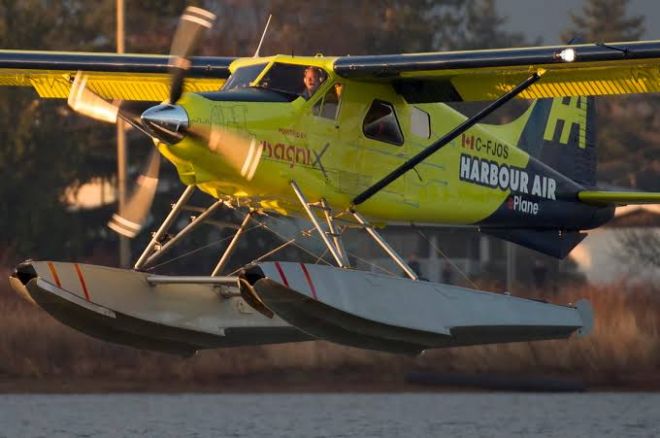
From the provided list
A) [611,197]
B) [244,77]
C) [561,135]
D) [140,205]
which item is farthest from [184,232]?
[561,135]

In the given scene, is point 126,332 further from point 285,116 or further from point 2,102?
point 2,102

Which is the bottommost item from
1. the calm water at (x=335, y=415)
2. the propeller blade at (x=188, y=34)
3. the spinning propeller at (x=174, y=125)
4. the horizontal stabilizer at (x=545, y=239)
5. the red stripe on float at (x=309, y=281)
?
the calm water at (x=335, y=415)

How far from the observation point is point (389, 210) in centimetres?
1486

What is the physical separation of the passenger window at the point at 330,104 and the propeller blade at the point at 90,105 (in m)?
1.71

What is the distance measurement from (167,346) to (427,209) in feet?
8.75

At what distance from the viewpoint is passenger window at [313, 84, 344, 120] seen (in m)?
14.2

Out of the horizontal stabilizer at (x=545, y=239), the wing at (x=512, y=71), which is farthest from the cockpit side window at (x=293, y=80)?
the horizontal stabilizer at (x=545, y=239)

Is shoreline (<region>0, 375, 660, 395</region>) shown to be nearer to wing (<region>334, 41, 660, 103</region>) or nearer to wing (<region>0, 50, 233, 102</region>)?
wing (<region>0, 50, 233, 102</region>)

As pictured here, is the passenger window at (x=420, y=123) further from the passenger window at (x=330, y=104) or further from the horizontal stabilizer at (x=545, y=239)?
the horizontal stabilizer at (x=545, y=239)

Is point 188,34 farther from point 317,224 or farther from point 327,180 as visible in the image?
point 317,224

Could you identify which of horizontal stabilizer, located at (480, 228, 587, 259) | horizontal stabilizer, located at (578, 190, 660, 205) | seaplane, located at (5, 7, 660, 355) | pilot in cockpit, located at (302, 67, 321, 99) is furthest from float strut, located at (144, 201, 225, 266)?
horizontal stabilizer, located at (578, 190, 660, 205)

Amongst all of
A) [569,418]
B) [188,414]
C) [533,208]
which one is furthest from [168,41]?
[533,208]

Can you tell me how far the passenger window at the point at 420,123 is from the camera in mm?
15016

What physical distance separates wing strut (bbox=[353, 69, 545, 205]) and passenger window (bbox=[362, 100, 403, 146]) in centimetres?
25
